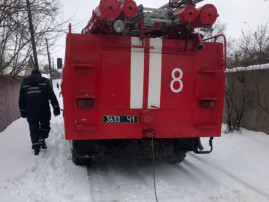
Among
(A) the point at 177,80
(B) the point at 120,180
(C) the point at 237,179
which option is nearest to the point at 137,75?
(A) the point at 177,80

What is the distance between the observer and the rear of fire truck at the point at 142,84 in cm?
354

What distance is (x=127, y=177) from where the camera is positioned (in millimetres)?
4367

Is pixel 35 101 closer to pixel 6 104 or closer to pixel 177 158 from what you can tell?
pixel 177 158

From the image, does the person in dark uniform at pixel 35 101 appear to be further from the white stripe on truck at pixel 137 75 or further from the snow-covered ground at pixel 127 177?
the white stripe on truck at pixel 137 75

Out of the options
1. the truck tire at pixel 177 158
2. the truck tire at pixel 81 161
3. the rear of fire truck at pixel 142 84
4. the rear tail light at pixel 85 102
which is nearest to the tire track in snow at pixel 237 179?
the truck tire at pixel 177 158

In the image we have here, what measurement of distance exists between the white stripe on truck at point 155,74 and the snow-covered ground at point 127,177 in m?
1.40

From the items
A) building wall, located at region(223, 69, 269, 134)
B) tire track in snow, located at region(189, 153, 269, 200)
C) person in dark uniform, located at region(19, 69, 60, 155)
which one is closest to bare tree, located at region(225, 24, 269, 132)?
building wall, located at region(223, 69, 269, 134)

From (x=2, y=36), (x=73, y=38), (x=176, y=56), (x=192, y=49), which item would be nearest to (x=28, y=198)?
(x=73, y=38)

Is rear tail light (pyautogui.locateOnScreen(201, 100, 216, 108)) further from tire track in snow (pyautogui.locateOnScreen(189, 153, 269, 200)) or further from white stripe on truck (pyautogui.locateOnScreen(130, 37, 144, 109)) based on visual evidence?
tire track in snow (pyautogui.locateOnScreen(189, 153, 269, 200))

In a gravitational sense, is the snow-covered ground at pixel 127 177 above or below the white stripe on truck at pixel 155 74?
below

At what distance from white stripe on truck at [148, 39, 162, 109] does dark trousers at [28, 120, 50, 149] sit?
2504 mm

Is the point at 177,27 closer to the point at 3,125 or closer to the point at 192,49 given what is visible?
the point at 192,49

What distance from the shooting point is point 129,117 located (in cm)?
379

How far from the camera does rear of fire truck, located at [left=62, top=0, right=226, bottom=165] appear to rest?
11.6 feet
